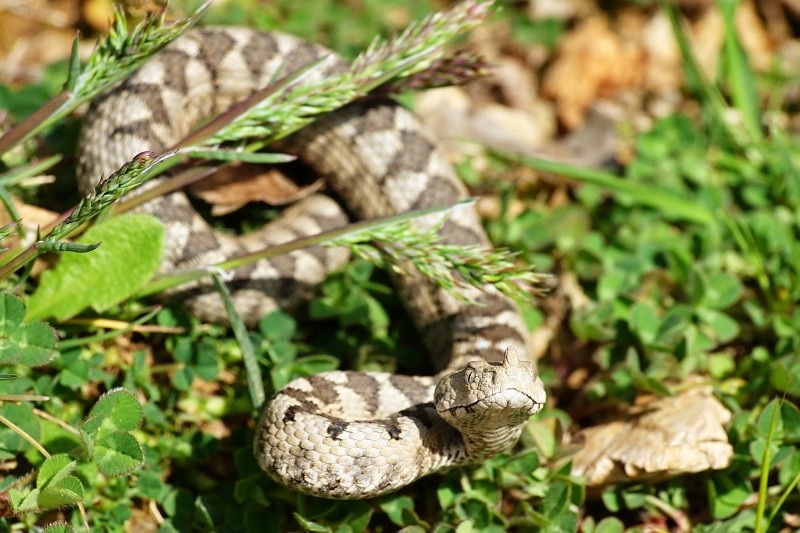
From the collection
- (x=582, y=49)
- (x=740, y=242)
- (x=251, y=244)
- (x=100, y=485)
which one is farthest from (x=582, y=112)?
(x=100, y=485)

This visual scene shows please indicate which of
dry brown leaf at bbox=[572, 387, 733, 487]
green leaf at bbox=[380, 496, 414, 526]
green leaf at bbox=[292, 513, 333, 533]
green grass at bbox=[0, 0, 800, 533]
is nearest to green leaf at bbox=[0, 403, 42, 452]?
green grass at bbox=[0, 0, 800, 533]

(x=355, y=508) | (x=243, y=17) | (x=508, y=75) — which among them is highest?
(x=243, y=17)

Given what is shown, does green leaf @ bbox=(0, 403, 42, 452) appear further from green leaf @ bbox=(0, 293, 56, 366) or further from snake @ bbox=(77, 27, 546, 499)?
snake @ bbox=(77, 27, 546, 499)

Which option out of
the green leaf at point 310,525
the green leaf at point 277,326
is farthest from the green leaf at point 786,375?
the green leaf at point 277,326

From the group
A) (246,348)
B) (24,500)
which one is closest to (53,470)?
(24,500)

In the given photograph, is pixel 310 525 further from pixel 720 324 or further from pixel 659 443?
pixel 720 324

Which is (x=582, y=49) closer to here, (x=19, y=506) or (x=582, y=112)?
(x=582, y=112)

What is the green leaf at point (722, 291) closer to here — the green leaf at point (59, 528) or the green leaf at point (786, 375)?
the green leaf at point (786, 375)
